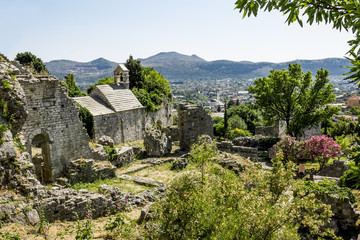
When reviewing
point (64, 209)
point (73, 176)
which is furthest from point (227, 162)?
point (64, 209)

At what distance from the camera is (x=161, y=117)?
38562 millimetres

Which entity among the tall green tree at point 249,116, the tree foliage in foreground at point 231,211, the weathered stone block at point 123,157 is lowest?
the tall green tree at point 249,116

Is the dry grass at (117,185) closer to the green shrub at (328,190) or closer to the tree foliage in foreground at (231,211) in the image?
the tree foliage in foreground at (231,211)

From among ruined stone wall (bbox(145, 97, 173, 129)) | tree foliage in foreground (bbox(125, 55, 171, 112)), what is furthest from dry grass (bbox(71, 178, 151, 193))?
tree foliage in foreground (bbox(125, 55, 171, 112))

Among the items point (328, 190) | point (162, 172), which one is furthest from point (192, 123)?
point (328, 190)

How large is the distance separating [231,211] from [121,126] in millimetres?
22801

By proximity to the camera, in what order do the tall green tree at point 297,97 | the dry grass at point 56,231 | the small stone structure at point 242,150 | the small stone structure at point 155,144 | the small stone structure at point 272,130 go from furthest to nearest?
the small stone structure at point 272,130 → the tall green tree at point 297,97 → the small stone structure at point 242,150 → the small stone structure at point 155,144 → the dry grass at point 56,231

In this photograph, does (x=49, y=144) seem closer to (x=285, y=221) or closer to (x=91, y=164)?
(x=91, y=164)

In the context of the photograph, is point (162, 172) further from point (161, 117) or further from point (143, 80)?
point (143, 80)

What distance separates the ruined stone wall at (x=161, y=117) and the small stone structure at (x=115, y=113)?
412 centimetres

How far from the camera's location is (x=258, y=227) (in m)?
5.77

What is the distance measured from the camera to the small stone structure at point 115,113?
2583cm

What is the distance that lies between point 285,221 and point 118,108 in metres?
23.6

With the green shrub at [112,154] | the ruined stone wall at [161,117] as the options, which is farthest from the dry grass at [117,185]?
the ruined stone wall at [161,117]
